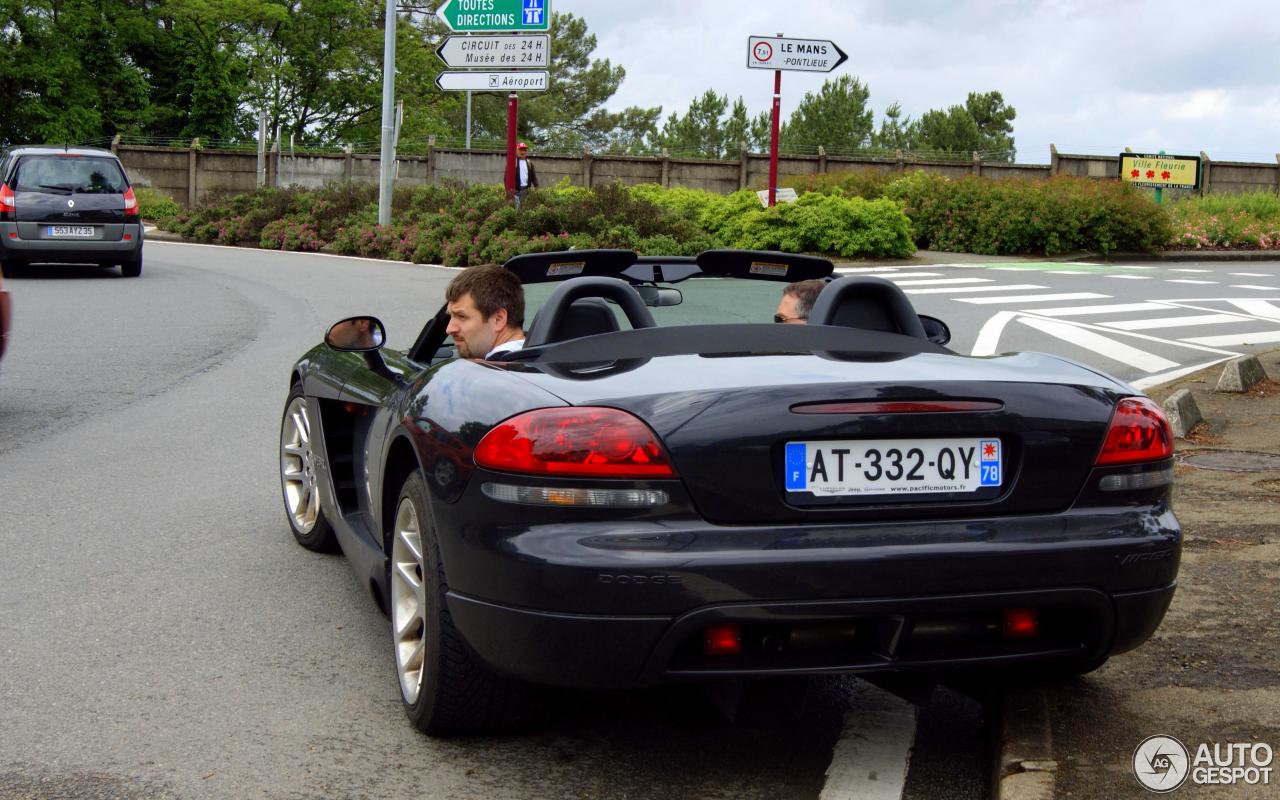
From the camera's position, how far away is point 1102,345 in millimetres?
14867

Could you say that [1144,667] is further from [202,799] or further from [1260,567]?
[202,799]

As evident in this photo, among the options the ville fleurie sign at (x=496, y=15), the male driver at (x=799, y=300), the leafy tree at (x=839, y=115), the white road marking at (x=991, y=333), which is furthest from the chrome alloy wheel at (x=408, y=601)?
the leafy tree at (x=839, y=115)

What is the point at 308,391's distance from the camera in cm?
567

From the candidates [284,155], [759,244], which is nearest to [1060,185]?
[759,244]

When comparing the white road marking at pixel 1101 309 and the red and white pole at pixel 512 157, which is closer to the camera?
the white road marking at pixel 1101 309

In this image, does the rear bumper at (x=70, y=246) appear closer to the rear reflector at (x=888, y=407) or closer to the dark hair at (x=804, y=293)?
the dark hair at (x=804, y=293)

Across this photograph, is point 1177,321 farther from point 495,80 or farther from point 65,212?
point 65,212

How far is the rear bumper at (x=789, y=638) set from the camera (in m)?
3.21

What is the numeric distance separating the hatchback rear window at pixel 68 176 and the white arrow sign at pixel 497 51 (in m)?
6.25

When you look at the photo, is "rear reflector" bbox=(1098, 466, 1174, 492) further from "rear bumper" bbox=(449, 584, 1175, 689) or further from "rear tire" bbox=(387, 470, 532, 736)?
"rear tire" bbox=(387, 470, 532, 736)

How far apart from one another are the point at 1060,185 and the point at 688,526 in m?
29.4

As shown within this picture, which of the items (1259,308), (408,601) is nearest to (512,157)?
(1259,308)

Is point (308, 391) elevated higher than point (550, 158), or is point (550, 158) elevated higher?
point (550, 158)

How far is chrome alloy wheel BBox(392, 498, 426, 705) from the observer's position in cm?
382
